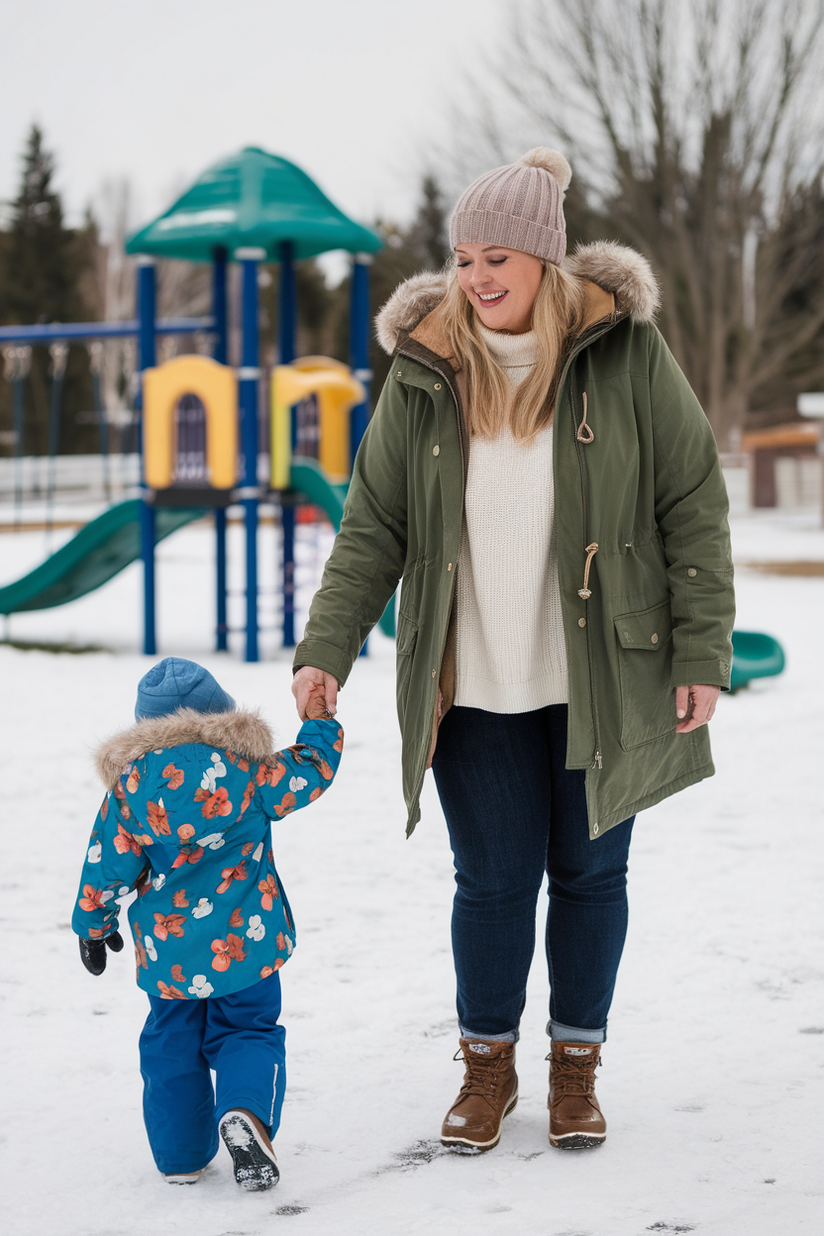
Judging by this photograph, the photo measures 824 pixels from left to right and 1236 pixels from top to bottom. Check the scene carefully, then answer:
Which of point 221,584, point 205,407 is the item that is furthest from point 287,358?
point 221,584

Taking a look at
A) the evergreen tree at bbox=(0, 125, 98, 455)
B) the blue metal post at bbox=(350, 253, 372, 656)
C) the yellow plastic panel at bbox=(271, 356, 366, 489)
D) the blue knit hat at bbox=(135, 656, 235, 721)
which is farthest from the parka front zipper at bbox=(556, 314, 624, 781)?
the evergreen tree at bbox=(0, 125, 98, 455)

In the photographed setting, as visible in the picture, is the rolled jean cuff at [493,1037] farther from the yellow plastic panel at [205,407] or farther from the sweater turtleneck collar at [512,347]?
the yellow plastic panel at [205,407]

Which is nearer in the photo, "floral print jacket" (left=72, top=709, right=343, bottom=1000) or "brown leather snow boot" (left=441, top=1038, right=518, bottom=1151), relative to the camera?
"floral print jacket" (left=72, top=709, right=343, bottom=1000)

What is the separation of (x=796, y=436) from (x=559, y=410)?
21258mm

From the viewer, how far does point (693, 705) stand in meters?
2.33

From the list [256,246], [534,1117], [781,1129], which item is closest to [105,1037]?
[534,1117]

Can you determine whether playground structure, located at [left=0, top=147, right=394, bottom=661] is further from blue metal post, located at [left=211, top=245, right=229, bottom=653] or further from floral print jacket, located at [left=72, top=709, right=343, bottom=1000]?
floral print jacket, located at [left=72, top=709, right=343, bottom=1000]

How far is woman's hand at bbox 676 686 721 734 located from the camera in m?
2.31

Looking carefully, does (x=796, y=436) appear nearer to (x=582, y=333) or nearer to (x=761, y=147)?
(x=761, y=147)

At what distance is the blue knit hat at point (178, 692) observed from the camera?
87.3 inches

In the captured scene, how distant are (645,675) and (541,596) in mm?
213

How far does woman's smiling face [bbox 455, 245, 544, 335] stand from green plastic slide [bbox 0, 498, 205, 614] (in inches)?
256

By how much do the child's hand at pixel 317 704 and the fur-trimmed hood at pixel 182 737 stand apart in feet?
0.61

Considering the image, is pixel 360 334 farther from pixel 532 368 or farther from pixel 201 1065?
pixel 201 1065
